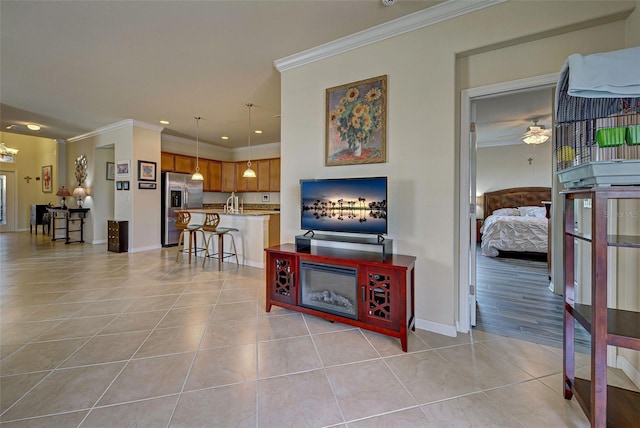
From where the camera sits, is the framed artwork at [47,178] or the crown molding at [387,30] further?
the framed artwork at [47,178]

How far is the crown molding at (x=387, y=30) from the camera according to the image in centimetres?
211

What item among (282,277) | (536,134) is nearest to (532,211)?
(536,134)

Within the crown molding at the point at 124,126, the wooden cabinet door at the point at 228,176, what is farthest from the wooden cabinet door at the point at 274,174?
the crown molding at the point at 124,126

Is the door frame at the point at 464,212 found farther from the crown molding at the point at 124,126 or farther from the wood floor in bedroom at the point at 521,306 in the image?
the crown molding at the point at 124,126

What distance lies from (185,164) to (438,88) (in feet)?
20.9

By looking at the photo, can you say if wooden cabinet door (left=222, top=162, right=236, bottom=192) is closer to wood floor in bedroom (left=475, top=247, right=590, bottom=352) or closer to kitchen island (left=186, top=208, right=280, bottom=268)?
kitchen island (left=186, top=208, right=280, bottom=268)

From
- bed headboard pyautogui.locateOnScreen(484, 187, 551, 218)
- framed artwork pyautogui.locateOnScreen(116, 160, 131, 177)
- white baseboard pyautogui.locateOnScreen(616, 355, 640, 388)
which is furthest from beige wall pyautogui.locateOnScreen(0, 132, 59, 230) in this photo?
bed headboard pyautogui.locateOnScreen(484, 187, 551, 218)

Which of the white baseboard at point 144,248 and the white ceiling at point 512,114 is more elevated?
the white ceiling at point 512,114

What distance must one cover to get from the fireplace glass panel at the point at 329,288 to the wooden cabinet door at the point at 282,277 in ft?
0.29

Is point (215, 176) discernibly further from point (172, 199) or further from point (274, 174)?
point (274, 174)

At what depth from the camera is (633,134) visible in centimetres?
109

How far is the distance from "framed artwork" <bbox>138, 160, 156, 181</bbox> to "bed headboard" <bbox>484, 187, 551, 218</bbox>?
8.23 meters

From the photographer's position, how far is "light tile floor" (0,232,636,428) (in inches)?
54.2

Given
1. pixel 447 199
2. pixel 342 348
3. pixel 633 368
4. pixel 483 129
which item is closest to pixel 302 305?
pixel 342 348
